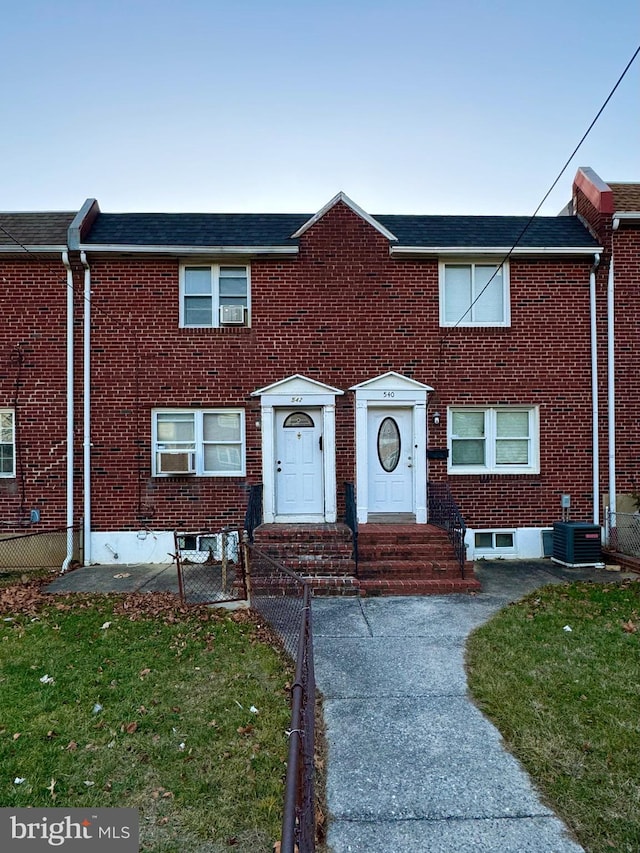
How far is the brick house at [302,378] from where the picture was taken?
9.45 metres

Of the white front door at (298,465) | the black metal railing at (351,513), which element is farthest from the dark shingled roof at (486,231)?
the black metal railing at (351,513)

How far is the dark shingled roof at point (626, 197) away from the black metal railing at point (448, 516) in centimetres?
702

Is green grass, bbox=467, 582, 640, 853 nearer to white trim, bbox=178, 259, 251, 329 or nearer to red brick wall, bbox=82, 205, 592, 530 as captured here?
red brick wall, bbox=82, 205, 592, 530

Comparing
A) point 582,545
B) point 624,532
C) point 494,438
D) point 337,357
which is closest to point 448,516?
point 494,438

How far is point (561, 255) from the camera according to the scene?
9.77 meters

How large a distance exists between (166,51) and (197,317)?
16.5ft

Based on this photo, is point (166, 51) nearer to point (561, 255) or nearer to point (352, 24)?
point (352, 24)

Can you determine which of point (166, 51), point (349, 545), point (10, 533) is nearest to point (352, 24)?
point (166, 51)

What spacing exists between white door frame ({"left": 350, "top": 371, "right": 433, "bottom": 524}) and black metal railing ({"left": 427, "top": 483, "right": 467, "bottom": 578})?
159 mm

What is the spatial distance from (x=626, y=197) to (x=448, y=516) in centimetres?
861

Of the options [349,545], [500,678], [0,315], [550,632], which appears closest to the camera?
[500,678]

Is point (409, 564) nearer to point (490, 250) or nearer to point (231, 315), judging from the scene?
point (231, 315)

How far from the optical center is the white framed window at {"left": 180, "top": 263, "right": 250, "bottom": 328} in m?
9.75

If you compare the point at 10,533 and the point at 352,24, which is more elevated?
the point at 352,24
